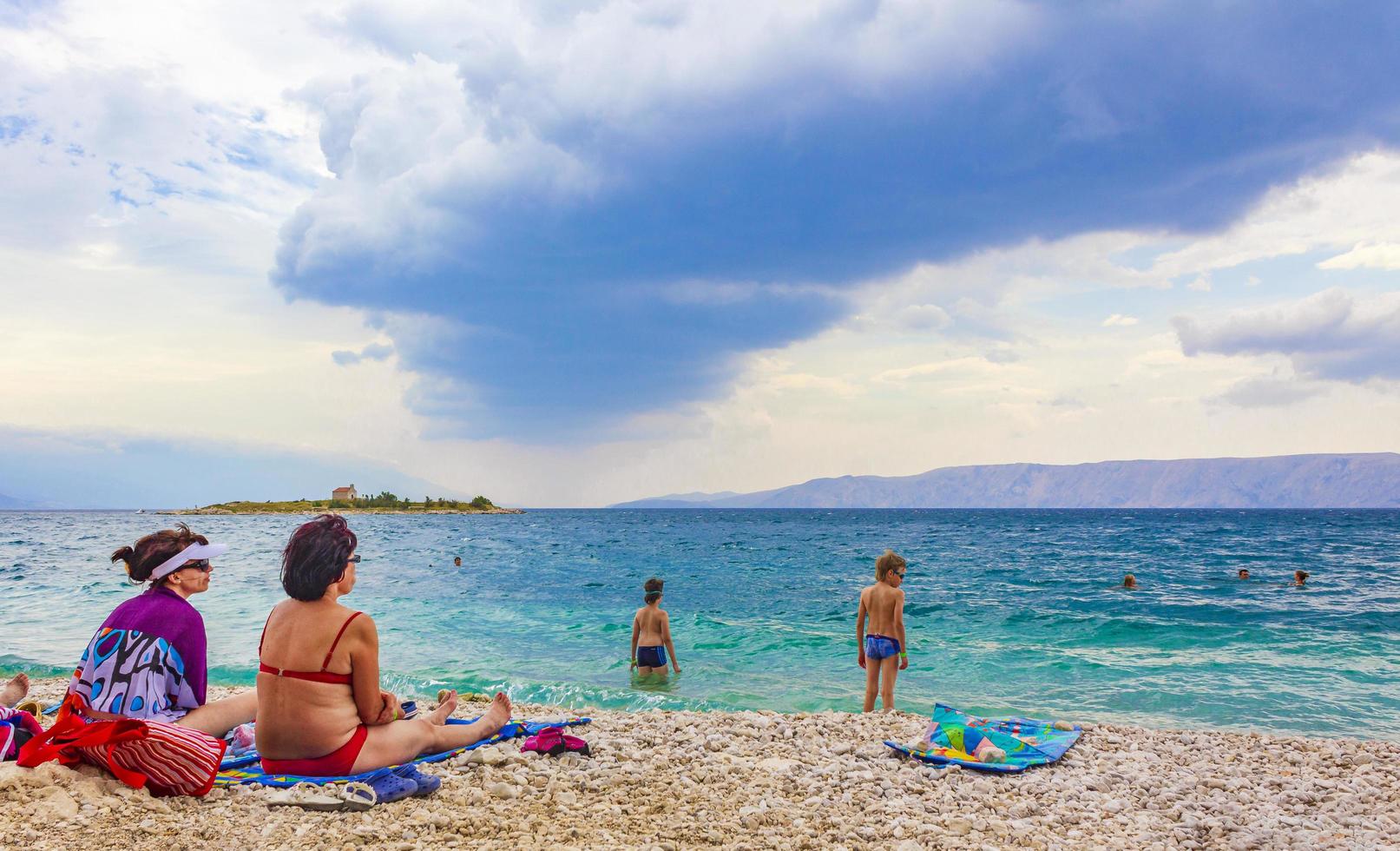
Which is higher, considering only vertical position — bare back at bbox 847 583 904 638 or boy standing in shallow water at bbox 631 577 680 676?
bare back at bbox 847 583 904 638

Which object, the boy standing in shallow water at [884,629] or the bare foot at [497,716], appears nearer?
the bare foot at [497,716]

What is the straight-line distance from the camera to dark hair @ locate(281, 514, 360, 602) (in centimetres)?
527

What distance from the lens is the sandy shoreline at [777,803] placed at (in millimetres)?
→ 4930

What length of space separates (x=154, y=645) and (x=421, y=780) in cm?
214

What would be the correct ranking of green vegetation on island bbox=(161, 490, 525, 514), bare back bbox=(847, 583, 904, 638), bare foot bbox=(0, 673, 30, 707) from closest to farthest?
bare foot bbox=(0, 673, 30, 707), bare back bbox=(847, 583, 904, 638), green vegetation on island bbox=(161, 490, 525, 514)

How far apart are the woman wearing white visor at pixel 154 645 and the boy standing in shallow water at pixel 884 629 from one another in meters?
6.85

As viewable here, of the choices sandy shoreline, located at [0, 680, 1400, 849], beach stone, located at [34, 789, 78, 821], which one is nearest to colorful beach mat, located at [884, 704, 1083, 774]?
sandy shoreline, located at [0, 680, 1400, 849]

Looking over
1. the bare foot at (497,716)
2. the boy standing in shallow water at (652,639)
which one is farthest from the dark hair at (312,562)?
the boy standing in shallow water at (652,639)

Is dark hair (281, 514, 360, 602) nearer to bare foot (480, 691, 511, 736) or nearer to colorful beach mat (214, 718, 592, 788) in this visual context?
colorful beach mat (214, 718, 592, 788)

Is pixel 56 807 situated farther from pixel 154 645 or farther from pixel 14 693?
pixel 14 693

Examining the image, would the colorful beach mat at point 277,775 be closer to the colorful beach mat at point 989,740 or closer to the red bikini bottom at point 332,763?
the red bikini bottom at point 332,763

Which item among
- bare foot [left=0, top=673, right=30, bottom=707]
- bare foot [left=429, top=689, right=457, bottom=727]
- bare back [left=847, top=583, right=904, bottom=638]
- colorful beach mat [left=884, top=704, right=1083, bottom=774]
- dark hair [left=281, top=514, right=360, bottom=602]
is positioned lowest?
colorful beach mat [left=884, top=704, right=1083, bottom=774]

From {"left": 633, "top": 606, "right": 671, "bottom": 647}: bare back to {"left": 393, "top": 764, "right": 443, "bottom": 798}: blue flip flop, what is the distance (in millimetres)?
7400

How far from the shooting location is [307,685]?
5359mm
